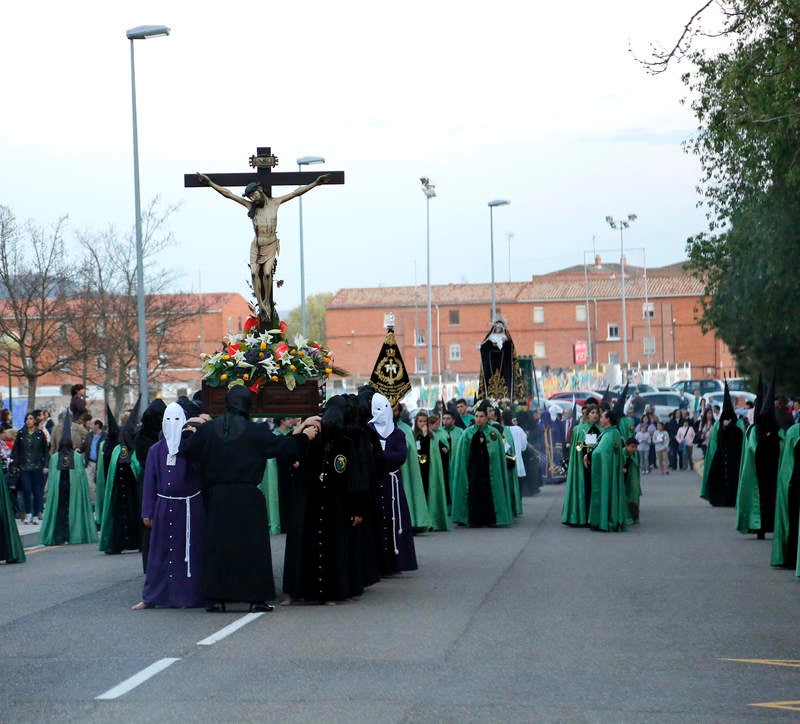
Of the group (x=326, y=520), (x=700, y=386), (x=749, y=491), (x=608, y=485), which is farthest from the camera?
(x=700, y=386)

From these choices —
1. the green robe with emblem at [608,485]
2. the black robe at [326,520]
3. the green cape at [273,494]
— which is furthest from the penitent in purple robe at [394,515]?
the green robe with emblem at [608,485]

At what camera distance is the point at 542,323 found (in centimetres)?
10900

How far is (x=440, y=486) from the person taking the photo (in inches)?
810

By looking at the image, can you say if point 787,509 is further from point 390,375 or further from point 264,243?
point 264,243

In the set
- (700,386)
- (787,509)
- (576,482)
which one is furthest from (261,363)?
(700,386)

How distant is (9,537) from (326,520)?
5.85 meters

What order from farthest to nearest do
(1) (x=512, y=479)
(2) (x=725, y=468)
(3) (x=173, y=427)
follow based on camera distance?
1. (2) (x=725, y=468)
2. (1) (x=512, y=479)
3. (3) (x=173, y=427)

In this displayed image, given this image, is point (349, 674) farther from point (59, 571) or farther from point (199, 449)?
point (59, 571)

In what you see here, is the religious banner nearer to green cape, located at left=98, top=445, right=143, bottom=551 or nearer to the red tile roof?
green cape, located at left=98, top=445, right=143, bottom=551

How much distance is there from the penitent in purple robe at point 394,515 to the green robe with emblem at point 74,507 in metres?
6.44

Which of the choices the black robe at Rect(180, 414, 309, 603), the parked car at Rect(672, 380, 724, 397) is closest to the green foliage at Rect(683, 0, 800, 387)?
the black robe at Rect(180, 414, 309, 603)

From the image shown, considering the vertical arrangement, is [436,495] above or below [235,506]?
below

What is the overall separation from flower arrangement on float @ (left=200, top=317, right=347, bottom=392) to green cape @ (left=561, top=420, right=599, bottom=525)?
7279mm

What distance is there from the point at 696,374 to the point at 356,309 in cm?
2503
